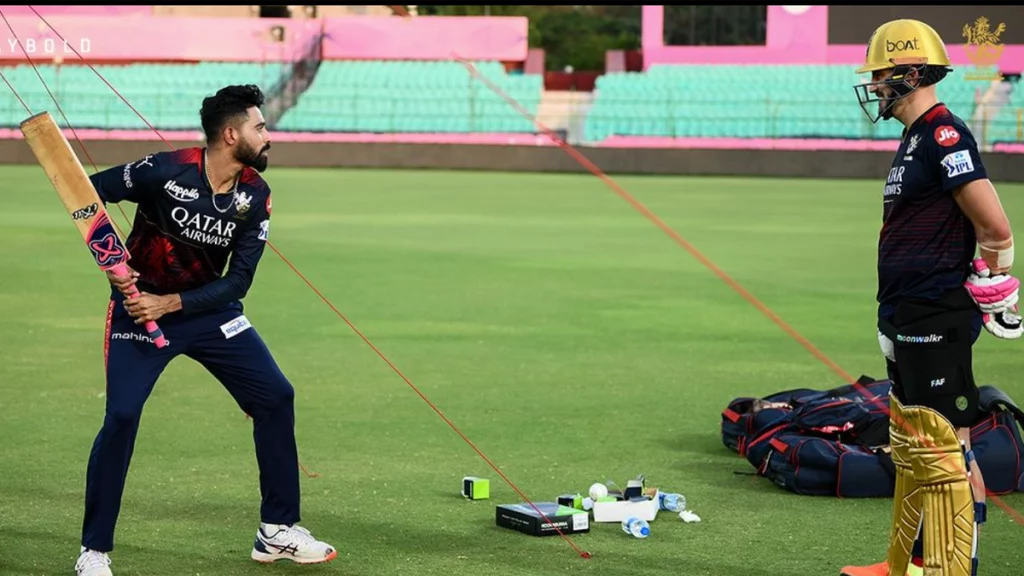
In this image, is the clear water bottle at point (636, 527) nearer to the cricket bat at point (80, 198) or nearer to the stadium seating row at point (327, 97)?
the cricket bat at point (80, 198)

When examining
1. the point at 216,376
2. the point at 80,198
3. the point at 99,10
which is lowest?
the point at 99,10

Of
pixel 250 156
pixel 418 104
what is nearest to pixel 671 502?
pixel 250 156

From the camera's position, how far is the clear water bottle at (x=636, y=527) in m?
6.63

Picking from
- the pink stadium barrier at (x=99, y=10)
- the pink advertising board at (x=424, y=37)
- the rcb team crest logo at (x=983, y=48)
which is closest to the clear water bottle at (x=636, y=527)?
the rcb team crest logo at (x=983, y=48)

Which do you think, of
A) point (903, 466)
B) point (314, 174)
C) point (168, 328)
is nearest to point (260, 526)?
point (168, 328)

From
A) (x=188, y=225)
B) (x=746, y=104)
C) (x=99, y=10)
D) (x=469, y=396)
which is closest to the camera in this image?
(x=188, y=225)

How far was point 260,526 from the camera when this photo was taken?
620 cm

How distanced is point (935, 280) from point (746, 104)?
1419 inches

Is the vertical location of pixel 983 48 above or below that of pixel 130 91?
above

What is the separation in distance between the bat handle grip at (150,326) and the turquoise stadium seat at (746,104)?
1316 inches

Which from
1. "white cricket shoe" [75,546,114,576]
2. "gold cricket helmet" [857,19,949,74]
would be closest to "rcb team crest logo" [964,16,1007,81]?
"gold cricket helmet" [857,19,949,74]

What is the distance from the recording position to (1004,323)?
533cm

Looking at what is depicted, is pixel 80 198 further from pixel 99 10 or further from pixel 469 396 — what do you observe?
pixel 99 10

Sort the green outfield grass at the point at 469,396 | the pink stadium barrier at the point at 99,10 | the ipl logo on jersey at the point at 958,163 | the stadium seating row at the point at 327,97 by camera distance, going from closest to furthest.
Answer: the ipl logo on jersey at the point at 958,163, the green outfield grass at the point at 469,396, the stadium seating row at the point at 327,97, the pink stadium barrier at the point at 99,10
